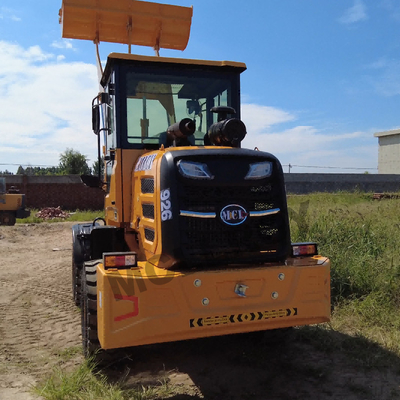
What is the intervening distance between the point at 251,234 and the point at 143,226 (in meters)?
1.01

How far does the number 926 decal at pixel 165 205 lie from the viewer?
11.3ft

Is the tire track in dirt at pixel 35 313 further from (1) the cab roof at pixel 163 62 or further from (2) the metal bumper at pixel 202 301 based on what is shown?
(1) the cab roof at pixel 163 62

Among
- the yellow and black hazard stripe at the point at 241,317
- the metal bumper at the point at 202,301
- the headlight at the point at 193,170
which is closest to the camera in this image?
the metal bumper at the point at 202,301

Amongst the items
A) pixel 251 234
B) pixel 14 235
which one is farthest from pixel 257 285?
pixel 14 235

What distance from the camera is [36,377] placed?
3.81 m

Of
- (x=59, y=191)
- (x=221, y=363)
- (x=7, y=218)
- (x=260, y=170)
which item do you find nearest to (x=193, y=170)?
(x=260, y=170)

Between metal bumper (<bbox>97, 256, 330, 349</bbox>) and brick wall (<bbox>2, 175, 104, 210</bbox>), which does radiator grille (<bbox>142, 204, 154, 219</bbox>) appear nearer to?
metal bumper (<bbox>97, 256, 330, 349</bbox>)

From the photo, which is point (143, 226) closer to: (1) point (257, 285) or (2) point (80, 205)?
(1) point (257, 285)

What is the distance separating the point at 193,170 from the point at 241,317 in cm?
125

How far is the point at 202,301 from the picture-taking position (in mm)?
3395

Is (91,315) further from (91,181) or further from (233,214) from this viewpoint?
(91,181)

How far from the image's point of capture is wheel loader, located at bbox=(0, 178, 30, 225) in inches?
629

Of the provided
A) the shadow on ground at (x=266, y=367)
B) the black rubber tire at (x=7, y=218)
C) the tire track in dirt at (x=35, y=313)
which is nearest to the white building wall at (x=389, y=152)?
the black rubber tire at (x=7, y=218)

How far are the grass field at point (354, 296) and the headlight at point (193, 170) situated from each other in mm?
1772
